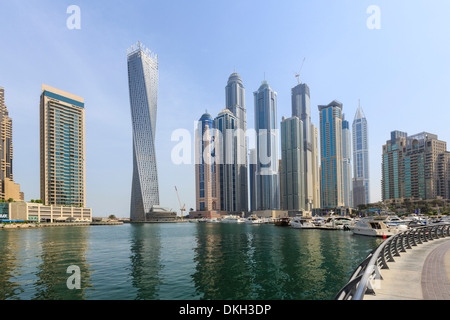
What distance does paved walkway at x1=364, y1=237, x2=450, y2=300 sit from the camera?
40.9ft

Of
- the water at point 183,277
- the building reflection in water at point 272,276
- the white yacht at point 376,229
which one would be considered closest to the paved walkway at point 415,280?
the water at point 183,277

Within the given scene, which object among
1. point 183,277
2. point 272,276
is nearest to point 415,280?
point 272,276

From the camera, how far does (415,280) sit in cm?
1491

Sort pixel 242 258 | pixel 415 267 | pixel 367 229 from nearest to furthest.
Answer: pixel 415 267, pixel 242 258, pixel 367 229

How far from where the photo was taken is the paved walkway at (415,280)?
12477 millimetres

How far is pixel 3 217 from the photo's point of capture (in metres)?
190

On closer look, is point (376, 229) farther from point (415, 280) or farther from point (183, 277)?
point (415, 280)

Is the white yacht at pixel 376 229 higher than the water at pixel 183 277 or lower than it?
lower

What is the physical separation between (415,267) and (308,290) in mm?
9090

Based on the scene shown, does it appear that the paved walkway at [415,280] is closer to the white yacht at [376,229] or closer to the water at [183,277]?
the water at [183,277]

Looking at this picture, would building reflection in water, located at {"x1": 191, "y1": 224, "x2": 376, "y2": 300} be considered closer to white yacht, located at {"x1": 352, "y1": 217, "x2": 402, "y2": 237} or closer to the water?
the water

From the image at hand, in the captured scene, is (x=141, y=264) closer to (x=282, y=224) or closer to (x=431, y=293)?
(x=431, y=293)

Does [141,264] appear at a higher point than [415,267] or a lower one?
lower
